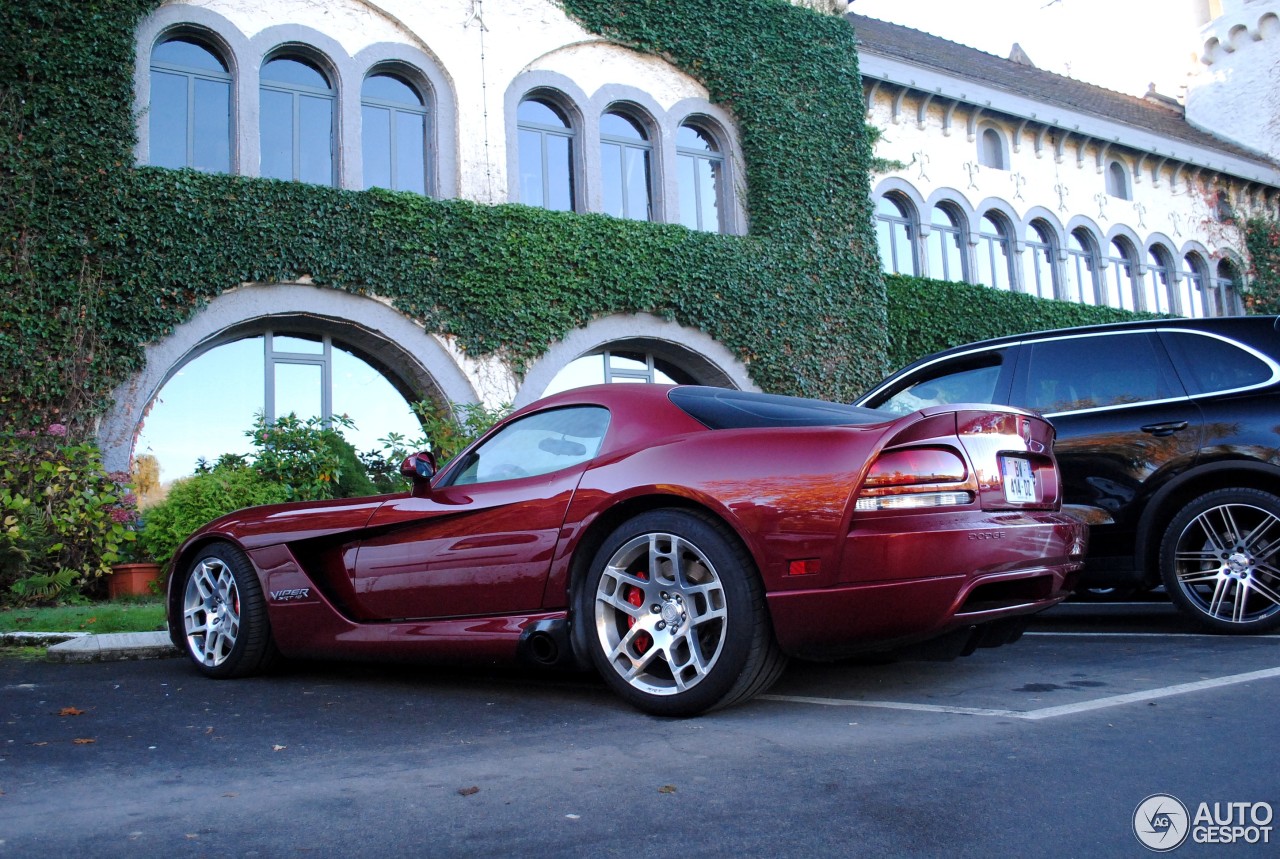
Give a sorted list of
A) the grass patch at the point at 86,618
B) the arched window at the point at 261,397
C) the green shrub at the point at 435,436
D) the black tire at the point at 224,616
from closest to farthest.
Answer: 1. the black tire at the point at 224,616
2. the grass patch at the point at 86,618
3. the arched window at the point at 261,397
4. the green shrub at the point at 435,436

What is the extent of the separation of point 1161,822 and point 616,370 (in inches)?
535

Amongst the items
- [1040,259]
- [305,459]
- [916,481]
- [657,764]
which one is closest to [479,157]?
[305,459]

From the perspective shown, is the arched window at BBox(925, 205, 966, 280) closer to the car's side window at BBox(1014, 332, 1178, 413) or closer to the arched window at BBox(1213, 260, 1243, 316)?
the arched window at BBox(1213, 260, 1243, 316)

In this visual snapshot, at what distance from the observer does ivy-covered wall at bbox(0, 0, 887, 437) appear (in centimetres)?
1149

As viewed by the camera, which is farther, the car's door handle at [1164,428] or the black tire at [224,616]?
the car's door handle at [1164,428]

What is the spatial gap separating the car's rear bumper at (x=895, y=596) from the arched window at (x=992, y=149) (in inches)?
761

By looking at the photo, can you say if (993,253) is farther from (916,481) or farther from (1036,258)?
(916,481)

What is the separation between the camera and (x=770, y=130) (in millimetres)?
16844

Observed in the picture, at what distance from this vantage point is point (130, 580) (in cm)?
1070

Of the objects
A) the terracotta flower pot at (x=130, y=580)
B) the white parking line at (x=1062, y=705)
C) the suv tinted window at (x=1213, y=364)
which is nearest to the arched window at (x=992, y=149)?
the suv tinted window at (x=1213, y=364)

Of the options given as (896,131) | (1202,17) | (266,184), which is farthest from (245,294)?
(1202,17)

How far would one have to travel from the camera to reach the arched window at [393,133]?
14.2m

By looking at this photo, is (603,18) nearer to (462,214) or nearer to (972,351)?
(462,214)

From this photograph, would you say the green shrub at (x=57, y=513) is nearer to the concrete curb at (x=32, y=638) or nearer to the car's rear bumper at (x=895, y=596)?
the concrete curb at (x=32, y=638)
